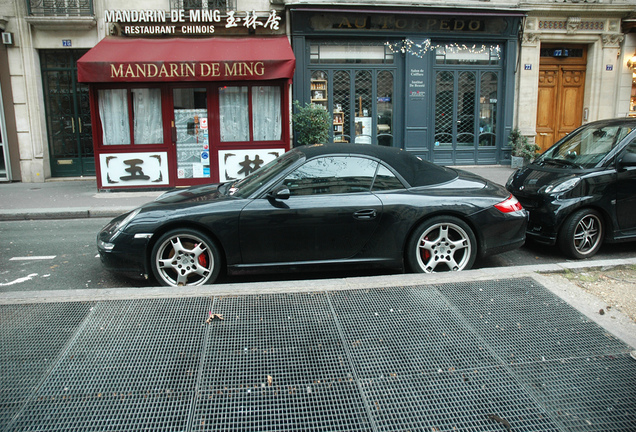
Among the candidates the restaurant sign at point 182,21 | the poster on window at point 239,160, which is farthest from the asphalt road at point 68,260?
the restaurant sign at point 182,21

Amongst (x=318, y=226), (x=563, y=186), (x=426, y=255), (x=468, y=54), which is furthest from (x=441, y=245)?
(x=468, y=54)

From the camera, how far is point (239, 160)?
39.7ft

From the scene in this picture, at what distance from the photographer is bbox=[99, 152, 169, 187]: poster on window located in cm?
1168

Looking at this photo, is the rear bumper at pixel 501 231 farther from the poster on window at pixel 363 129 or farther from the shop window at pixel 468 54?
the shop window at pixel 468 54

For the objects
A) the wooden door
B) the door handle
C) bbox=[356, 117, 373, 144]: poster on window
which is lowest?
the door handle

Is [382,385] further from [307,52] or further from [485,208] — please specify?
[307,52]

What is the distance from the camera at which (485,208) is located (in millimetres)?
5207

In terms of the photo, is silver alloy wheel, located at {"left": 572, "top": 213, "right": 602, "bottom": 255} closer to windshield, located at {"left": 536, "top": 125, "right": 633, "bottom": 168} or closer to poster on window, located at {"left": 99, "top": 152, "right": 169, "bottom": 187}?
windshield, located at {"left": 536, "top": 125, "right": 633, "bottom": 168}

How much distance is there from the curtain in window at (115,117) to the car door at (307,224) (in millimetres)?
8223

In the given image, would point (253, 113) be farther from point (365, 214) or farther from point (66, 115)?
point (365, 214)

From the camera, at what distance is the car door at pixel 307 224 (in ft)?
16.2

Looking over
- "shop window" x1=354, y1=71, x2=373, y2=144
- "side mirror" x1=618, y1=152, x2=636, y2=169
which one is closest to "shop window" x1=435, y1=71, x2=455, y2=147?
"shop window" x1=354, y1=71, x2=373, y2=144

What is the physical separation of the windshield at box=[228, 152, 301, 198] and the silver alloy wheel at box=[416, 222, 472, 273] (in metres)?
1.65

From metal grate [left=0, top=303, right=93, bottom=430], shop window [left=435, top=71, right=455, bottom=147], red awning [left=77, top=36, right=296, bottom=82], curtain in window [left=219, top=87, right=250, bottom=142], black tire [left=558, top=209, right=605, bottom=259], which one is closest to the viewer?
metal grate [left=0, top=303, right=93, bottom=430]
